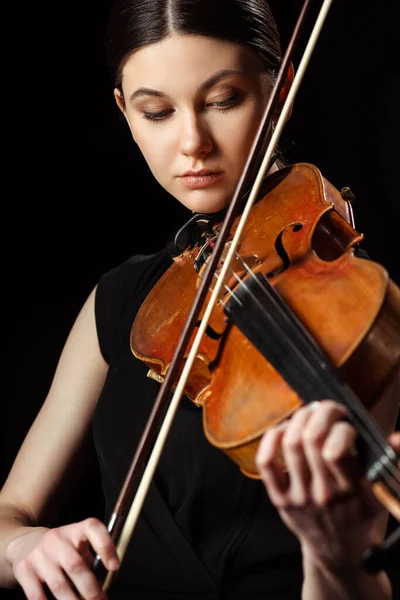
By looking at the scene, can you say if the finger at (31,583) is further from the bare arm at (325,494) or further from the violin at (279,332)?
the bare arm at (325,494)

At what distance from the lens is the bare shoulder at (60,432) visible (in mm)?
1166

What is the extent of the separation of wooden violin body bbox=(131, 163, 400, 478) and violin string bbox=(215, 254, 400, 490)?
0.04ft

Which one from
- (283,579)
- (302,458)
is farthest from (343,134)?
(302,458)

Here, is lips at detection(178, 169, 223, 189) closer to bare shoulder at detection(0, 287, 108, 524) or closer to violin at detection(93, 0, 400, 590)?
violin at detection(93, 0, 400, 590)

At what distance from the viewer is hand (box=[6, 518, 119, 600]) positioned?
71cm

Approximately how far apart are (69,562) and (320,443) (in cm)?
30

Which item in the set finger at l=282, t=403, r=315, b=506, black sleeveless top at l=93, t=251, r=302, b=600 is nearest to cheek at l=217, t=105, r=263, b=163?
black sleeveless top at l=93, t=251, r=302, b=600

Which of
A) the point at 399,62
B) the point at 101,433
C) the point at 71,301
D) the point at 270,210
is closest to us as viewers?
the point at 270,210

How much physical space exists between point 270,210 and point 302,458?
1.33 feet

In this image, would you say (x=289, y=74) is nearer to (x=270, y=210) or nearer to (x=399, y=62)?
(x=270, y=210)

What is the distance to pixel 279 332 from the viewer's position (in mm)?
725

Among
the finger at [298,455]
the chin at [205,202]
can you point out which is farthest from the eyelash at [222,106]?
the finger at [298,455]

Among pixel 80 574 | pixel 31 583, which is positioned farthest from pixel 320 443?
pixel 31 583

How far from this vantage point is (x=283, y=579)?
0.97m
